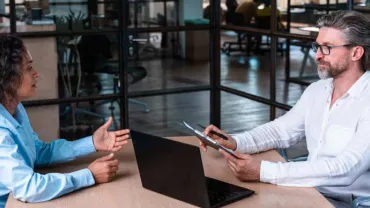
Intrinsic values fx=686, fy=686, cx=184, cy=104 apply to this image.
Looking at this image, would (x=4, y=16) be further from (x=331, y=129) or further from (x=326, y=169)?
(x=326, y=169)

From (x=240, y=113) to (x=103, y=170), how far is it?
3.32 m

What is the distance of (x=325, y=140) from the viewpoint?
2656 mm

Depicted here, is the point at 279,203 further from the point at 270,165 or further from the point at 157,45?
the point at 157,45

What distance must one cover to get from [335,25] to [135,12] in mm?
2778

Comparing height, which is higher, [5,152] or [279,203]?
[5,152]

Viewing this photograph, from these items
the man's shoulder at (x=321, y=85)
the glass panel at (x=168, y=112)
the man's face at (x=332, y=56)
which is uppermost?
the man's face at (x=332, y=56)

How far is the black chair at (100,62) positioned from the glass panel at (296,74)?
108cm

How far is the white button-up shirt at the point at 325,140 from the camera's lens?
233 centimetres

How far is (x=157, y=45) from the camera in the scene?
5.56m

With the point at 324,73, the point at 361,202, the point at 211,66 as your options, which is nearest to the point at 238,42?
the point at 211,66

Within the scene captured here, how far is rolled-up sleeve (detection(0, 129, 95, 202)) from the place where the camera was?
2.19 meters

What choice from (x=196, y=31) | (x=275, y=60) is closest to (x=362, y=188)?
(x=275, y=60)

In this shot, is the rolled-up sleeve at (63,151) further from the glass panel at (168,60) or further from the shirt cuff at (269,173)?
the glass panel at (168,60)

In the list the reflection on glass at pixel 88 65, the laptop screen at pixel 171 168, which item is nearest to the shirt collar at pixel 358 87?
the laptop screen at pixel 171 168
